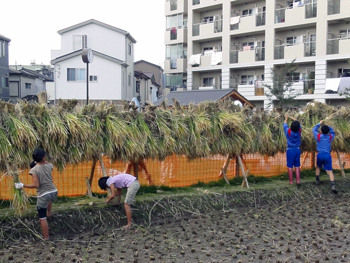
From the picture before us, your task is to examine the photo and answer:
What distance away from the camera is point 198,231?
673cm

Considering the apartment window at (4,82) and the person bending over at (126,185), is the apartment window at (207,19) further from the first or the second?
the person bending over at (126,185)

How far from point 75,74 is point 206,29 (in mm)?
11684

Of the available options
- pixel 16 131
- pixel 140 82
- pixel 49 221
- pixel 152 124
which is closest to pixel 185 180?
pixel 152 124

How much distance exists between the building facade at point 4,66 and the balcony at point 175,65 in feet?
50.6

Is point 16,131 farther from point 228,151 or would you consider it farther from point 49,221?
point 228,151

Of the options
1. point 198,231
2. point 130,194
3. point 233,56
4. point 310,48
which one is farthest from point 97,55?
point 198,231

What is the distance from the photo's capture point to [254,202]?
8672 millimetres

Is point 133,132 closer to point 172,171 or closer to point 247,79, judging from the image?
point 172,171

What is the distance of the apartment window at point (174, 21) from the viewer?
37.4m

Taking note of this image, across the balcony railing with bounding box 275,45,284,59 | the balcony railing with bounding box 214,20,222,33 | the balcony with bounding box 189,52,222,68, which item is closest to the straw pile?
the balcony railing with bounding box 275,45,284,59

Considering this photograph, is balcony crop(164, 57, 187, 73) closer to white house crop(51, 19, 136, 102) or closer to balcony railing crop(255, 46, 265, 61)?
white house crop(51, 19, 136, 102)

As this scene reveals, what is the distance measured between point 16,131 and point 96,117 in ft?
5.09

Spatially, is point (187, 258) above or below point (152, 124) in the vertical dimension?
below

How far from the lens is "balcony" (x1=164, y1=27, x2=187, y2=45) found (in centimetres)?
3656
